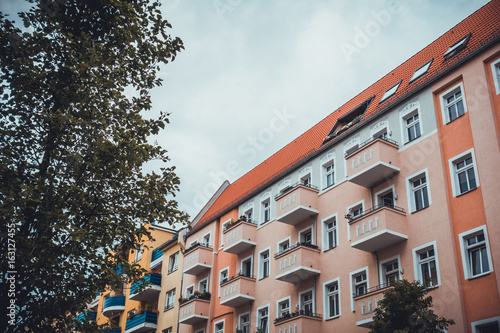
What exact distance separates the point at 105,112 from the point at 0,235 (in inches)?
173

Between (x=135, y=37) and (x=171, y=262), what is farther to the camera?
(x=171, y=262)

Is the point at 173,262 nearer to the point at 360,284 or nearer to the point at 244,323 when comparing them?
the point at 244,323

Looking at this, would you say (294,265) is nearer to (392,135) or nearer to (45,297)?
(392,135)

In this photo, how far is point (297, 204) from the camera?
25.5 m

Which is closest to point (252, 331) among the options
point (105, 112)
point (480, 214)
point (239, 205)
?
point (239, 205)

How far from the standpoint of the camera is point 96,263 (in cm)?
1470

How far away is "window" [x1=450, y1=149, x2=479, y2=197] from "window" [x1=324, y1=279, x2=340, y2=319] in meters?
6.80

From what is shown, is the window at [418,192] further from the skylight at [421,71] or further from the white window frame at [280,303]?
the white window frame at [280,303]

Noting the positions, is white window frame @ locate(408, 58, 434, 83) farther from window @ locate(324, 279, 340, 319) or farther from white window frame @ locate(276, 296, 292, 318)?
white window frame @ locate(276, 296, 292, 318)

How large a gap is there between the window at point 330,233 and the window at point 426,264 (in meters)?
5.14

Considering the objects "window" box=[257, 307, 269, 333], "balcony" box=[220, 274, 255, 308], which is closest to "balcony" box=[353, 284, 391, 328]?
"window" box=[257, 307, 269, 333]

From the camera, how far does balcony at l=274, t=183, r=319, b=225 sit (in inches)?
1004

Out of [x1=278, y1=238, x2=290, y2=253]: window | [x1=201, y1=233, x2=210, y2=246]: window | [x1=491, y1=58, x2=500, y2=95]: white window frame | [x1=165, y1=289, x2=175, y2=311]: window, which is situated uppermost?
[x1=491, y1=58, x2=500, y2=95]: white window frame

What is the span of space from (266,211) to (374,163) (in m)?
10.2
